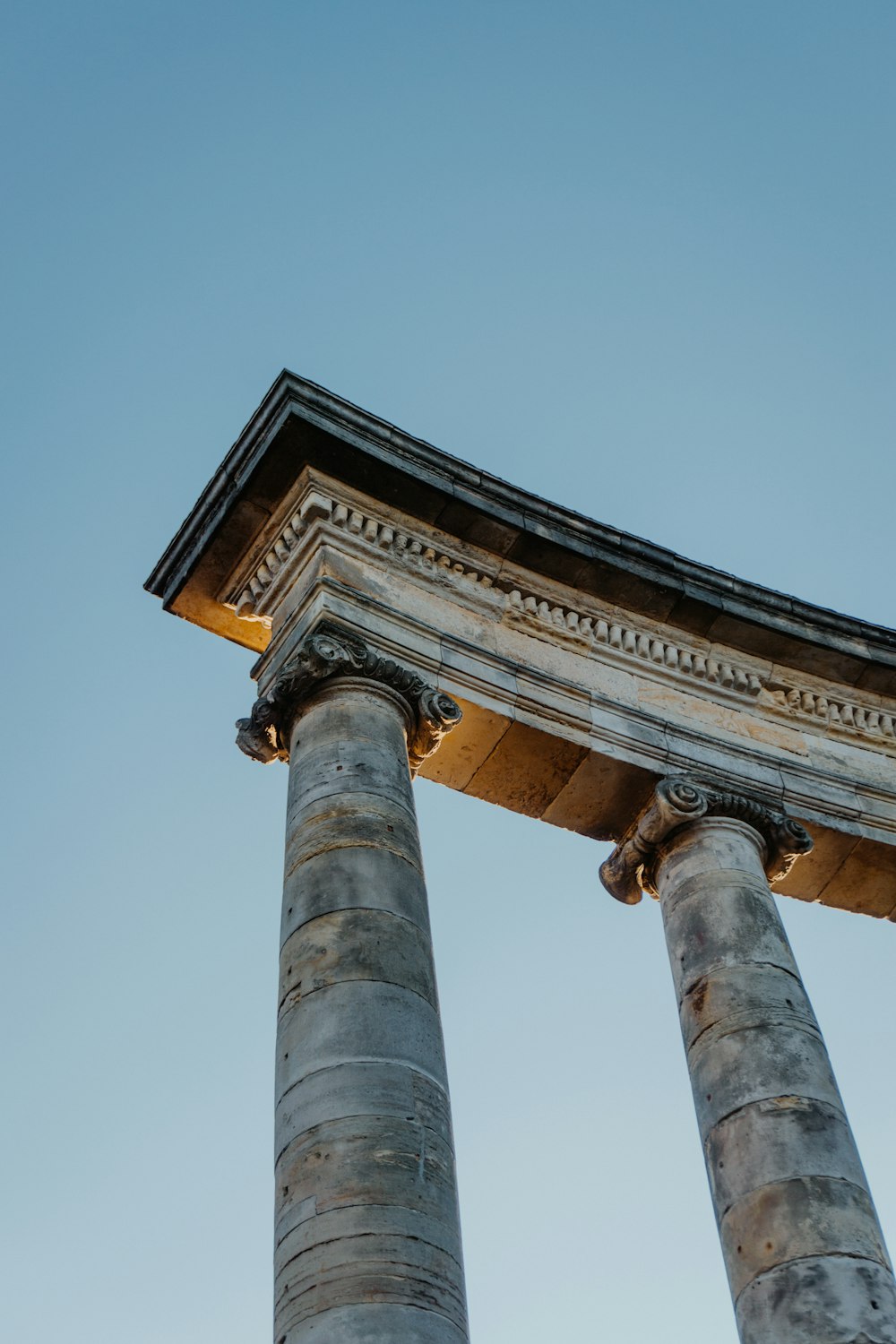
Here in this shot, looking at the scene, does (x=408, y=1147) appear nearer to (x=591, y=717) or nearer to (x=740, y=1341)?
(x=740, y=1341)

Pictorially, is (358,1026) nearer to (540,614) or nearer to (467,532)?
(540,614)

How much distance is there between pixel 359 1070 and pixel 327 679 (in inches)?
290

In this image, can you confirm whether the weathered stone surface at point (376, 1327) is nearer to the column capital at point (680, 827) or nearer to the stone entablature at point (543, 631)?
the stone entablature at point (543, 631)

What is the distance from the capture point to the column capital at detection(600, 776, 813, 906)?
2708 cm

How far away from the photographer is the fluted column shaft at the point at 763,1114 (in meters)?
20.5

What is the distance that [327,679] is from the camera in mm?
24547

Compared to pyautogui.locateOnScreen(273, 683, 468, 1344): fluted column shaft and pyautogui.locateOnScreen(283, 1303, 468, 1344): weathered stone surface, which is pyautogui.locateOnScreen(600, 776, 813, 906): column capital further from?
pyautogui.locateOnScreen(283, 1303, 468, 1344): weathered stone surface

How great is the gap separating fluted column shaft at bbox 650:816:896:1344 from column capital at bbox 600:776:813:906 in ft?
0.68

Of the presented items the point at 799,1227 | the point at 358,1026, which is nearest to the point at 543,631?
the point at 358,1026

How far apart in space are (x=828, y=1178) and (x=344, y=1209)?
7456 mm

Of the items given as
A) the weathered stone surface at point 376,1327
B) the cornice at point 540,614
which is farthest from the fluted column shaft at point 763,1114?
the weathered stone surface at point 376,1327

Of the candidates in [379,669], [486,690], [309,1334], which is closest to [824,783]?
[486,690]

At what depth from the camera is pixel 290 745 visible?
80.7 feet

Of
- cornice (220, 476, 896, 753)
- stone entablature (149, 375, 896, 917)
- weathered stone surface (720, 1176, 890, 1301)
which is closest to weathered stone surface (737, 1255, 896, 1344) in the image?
weathered stone surface (720, 1176, 890, 1301)
